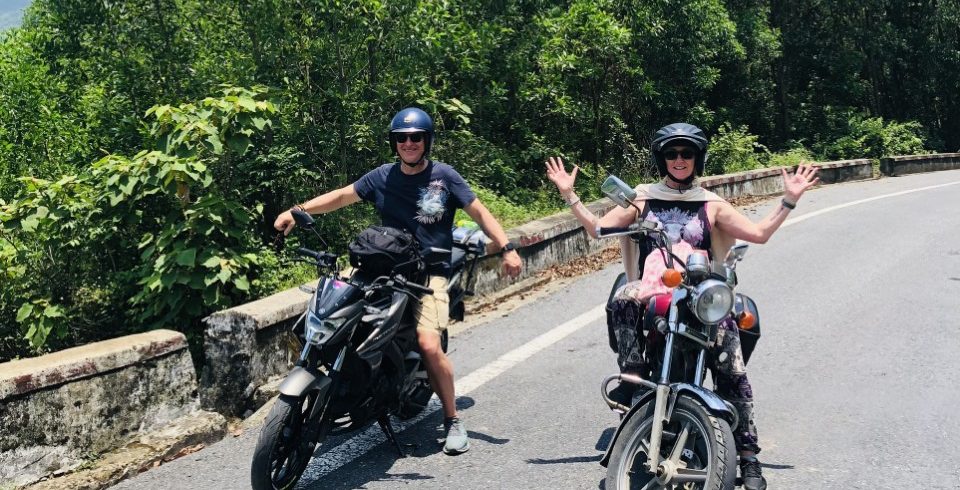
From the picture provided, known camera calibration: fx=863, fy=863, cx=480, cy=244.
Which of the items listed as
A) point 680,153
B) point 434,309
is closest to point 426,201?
point 434,309

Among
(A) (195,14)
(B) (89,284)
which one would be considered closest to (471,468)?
(B) (89,284)

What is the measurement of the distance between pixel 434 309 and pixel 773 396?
2273mm

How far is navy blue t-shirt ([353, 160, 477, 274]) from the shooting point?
5.00 m

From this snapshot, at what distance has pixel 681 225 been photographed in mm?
4254

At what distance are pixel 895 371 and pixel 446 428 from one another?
3.19 metres

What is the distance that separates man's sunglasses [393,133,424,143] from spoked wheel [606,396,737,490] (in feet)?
6.82

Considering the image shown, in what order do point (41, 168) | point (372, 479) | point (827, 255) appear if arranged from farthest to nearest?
point (41, 168) < point (827, 255) < point (372, 479)

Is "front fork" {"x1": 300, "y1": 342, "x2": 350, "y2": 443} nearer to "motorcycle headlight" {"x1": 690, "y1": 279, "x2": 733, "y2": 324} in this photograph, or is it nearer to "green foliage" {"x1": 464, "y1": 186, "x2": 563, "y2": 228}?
"motorcycle headlight" {"x1": 690, "y1": 279, "x2": 733, "y2": 324}

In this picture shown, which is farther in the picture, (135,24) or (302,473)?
(135,24)

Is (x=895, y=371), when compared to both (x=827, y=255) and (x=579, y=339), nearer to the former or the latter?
(x=579, y=339)

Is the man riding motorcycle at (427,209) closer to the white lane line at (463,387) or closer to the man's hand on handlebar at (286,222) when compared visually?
the man's hand on handlebar at (286,222)

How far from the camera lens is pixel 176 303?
7094 mm

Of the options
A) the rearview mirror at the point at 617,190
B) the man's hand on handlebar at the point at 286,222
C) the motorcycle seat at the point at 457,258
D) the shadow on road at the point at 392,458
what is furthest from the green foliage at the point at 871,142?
the rearview mirror at the point at 617,190

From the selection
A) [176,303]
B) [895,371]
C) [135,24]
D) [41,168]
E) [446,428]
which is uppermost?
[135,24]
